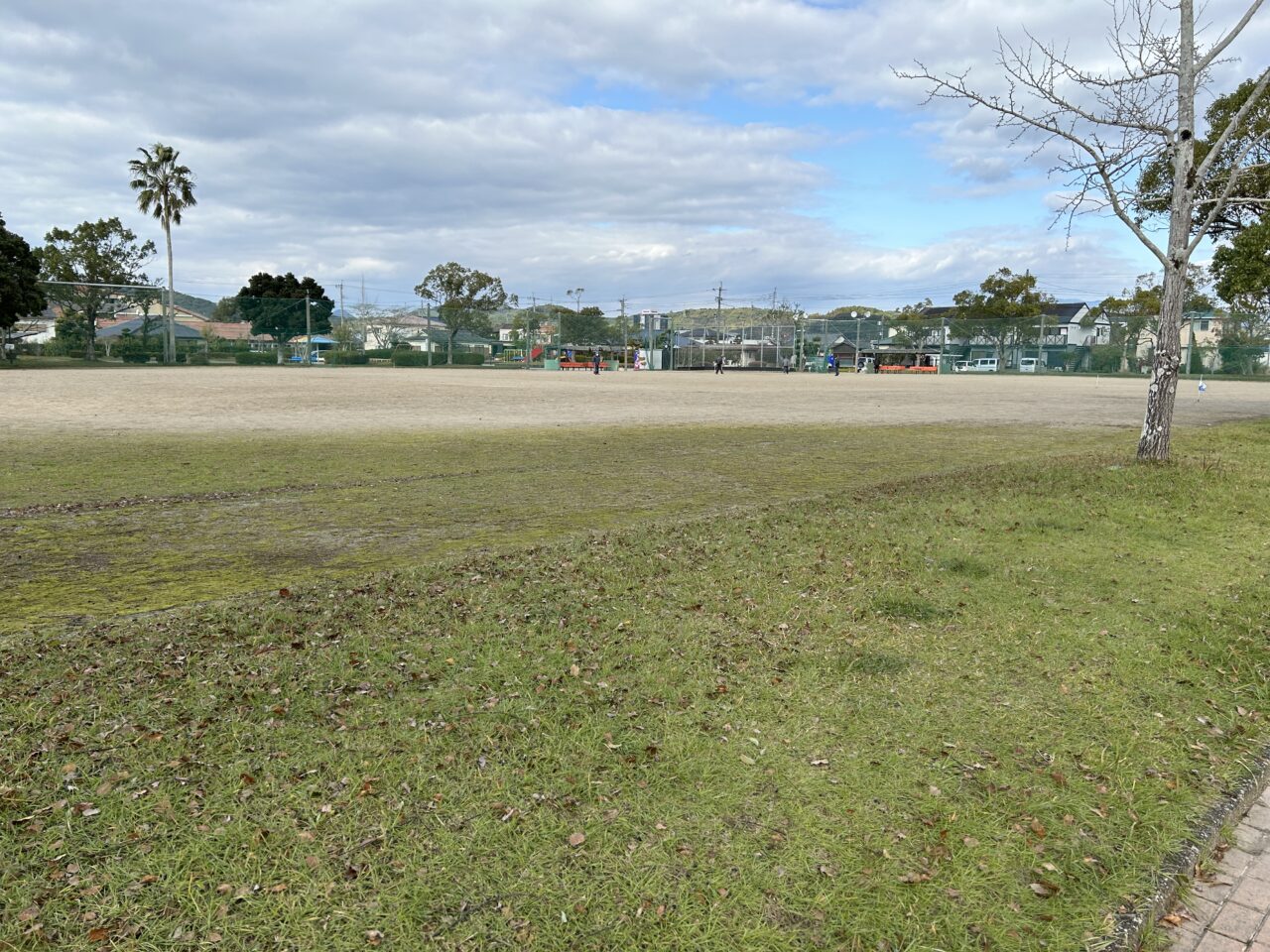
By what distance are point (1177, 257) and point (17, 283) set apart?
158ft

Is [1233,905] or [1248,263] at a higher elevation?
[1248,263]

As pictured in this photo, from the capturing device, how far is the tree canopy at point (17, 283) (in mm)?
39812

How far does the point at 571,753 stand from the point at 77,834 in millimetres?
1560

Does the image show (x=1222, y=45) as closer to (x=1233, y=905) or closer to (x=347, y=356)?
(x=1233, y=905)

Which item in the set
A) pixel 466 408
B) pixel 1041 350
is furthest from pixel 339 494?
pixel 1041 350

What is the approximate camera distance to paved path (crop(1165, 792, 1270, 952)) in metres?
2.33

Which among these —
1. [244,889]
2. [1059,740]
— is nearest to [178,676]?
[244,889]

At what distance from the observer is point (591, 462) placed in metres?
11.2

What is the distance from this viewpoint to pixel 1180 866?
2.60 metres

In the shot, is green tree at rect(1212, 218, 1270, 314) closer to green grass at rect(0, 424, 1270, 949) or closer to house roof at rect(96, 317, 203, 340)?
green grass at rect(0, 424, 1270, 949)

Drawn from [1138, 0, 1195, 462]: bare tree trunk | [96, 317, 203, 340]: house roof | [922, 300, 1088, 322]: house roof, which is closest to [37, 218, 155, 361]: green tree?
→ [96, 317, 203, 340]: house roof

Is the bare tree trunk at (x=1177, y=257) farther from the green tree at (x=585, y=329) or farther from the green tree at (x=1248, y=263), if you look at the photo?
the green tree at (x=585, y=329)

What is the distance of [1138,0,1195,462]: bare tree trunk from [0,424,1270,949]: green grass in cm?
507

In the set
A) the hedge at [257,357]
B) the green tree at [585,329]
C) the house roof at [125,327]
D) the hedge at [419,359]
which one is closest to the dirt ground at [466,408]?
the house roof at [125,327]
